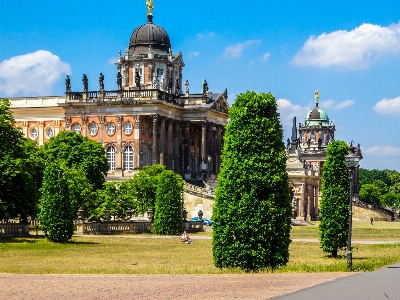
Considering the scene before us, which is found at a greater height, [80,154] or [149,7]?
[149,7]

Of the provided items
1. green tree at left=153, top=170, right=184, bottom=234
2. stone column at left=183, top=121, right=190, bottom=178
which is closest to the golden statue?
stone column at left=183, top=121, right=190, bottom=178

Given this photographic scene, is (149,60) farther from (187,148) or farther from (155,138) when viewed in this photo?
(155,138)

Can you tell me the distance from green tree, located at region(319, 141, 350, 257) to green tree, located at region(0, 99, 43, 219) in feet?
76.0

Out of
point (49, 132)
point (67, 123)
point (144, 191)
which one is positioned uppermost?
point (67, 123)

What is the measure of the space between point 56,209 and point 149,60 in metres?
58.1

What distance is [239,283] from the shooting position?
28.9m

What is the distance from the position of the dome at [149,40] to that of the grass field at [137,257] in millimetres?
53681

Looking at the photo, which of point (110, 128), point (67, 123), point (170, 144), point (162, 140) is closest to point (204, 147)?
point (170, 144)

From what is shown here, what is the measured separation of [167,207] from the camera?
3068 inches

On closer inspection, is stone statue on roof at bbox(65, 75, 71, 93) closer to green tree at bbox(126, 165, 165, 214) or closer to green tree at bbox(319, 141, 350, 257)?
green tree at bbox(126, 165, 165, 214)

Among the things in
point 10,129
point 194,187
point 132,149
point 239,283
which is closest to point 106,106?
point 132,149

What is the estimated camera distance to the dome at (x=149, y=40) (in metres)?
119

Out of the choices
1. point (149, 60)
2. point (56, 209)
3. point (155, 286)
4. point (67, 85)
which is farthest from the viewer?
point (149, 60)

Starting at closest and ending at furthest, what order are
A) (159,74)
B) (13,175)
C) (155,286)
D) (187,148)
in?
(155,286) < (13,175) < (187,148) < (159,74)
